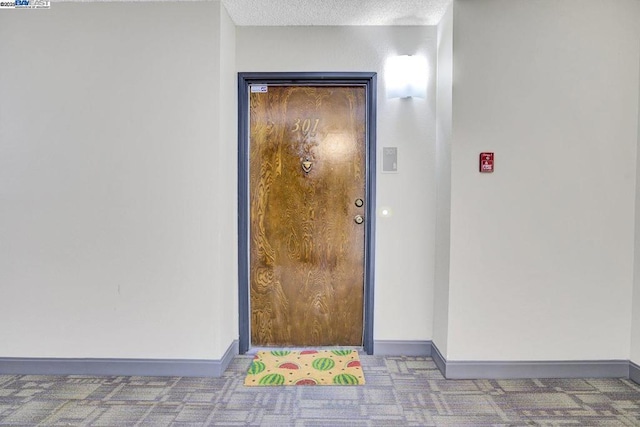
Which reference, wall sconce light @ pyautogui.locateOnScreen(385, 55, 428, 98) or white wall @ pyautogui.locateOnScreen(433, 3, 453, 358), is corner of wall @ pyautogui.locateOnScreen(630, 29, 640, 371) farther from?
wall sconce light @ pyautogui.locateOnScreen(385, 55, 428, 98)

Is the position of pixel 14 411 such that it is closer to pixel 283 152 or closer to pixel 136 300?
pixel 136 300

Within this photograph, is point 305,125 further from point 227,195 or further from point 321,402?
point 321,402

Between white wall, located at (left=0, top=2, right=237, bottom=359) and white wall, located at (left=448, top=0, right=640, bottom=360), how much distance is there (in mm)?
1467

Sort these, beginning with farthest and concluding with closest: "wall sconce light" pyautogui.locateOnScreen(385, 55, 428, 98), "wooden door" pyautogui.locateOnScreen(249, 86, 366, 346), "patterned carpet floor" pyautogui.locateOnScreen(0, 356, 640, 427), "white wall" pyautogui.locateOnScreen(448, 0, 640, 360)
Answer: "wooden door" pyautogui.locateOnScreen(249, 86, 366, 346) < "wall sconce light" pyautogui.locateOnScreen(385, 55, 428, 98) < "white wall" pyautogui.locateOnScreen(448, 0, 640, 360) < "patterned carpet floor" pyautogui.locateOnScreen(0, 356, 640, 427)

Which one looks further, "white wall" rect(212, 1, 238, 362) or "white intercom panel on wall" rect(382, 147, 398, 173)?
"white intercom panel on wall" rect(382, 147, 398, 173)

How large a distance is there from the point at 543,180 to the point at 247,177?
5.99ft

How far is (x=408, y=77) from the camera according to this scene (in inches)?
95.0

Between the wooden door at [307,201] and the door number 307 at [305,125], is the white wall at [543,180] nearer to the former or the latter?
the wooden door at [307,201]

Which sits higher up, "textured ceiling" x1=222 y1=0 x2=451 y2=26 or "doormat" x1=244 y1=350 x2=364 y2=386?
"textured ceiling" x1=222 y1=0 x2=451 y2=26

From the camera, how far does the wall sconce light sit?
2410 millimetres

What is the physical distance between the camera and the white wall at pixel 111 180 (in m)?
2.19

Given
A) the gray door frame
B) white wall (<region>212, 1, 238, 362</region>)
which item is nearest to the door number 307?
the gray door frame

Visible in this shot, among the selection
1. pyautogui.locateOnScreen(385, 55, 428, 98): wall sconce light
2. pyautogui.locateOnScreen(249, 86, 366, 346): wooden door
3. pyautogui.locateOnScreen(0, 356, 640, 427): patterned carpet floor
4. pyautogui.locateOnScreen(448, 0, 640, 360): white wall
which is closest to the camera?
pyautogui.locateOnScreen(0, 356, 640, 427): patterned carpet floor

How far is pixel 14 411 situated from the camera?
6.11 ft
